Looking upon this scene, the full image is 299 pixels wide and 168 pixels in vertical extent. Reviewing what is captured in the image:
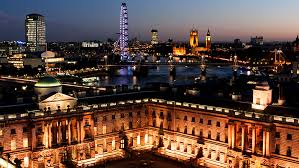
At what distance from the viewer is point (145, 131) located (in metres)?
65.0

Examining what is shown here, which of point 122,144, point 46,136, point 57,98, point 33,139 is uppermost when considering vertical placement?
point 57,98

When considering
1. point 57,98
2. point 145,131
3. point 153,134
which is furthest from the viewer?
point 145,131

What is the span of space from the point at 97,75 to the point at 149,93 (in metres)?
129

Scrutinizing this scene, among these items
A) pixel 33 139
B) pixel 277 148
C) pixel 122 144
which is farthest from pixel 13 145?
pixel 277 148

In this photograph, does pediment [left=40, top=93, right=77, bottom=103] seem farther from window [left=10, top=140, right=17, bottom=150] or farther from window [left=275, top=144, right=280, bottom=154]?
window [left=275, top=144, right=280, bottom=154]

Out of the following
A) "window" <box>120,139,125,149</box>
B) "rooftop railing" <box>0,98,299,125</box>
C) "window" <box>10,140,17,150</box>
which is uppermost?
"rooftop railing" <box>0,98,299,125</box>

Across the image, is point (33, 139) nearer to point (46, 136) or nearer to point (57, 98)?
point (46, 136)

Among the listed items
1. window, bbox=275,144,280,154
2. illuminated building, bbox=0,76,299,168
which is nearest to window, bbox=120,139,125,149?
illuminated building, bbox=0,76,299,168

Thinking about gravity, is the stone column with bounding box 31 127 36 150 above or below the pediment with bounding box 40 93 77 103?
below

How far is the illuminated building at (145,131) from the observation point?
5041 centimetres

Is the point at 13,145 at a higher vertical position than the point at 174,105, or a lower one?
lower

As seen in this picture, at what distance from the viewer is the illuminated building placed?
50406 mm

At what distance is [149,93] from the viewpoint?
68.6 m

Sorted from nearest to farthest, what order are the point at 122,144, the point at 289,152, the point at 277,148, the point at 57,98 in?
1. the point at 289,152
2. the point at 277,148
3. the point at 57,98
4. the point at 122,144
